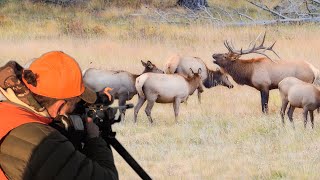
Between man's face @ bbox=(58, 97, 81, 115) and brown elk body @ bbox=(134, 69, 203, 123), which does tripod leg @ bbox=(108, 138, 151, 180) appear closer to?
man's face @ bbox=(58, 97, 81, 115)

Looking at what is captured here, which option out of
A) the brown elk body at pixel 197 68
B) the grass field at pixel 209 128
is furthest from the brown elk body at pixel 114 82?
the brown elk body at pixel 197 68

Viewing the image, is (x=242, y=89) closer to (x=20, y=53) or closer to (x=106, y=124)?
(x=20, y=53)

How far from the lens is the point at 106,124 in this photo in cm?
317

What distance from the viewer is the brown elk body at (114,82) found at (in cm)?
1263

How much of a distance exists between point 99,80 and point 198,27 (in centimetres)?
1276

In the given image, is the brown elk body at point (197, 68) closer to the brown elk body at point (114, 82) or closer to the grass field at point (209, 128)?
the grass field at point (209, 128)

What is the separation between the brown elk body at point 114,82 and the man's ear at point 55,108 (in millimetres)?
9579

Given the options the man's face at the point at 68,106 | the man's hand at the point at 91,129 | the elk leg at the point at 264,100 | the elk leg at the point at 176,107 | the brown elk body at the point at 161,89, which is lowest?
the elk leg at the point at 264,100

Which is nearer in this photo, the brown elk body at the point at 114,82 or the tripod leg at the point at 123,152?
the tripod leg at the point at 123,152

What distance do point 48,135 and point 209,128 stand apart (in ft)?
28.4

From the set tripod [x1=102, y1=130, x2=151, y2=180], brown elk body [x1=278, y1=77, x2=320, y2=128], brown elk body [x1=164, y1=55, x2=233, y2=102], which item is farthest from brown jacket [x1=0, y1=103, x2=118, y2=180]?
brown elk body [x1=164, y1=55, x2=233, y2=102]

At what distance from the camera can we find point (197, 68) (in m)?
15.3

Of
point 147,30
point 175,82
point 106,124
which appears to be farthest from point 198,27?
point 106,124

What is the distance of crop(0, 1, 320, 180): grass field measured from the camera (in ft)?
29.1
